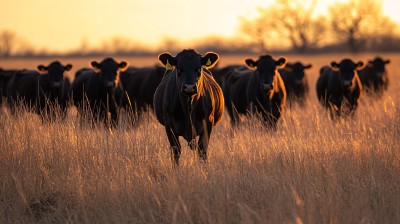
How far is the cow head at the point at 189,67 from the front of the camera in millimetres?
7523

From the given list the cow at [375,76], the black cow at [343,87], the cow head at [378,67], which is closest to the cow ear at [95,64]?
the black cow at [343,87]

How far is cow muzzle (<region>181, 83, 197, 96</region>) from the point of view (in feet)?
24.4

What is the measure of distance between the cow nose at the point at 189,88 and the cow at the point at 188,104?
183 millimetres

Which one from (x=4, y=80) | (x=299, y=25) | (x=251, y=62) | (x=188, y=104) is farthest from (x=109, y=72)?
(x=299, y=25)

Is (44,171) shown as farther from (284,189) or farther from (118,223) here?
(284,189)

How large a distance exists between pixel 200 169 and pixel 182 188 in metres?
0.98

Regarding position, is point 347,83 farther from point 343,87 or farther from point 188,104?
point 188,104

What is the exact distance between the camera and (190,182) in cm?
654

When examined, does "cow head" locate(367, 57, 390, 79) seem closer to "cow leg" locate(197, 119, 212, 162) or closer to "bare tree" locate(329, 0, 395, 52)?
"cow leg" locate(197, 119, 212, 162)

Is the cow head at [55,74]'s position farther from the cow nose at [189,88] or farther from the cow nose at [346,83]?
the cow nose at [189,88]

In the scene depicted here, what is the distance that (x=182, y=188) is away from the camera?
6.32m

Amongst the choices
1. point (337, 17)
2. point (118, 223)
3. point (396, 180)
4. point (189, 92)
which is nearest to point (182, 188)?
point (118, 223)

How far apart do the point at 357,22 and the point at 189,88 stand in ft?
239

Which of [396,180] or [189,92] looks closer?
[396,180]
